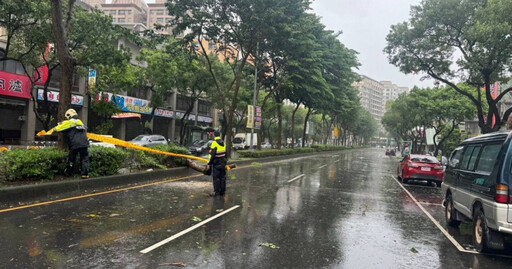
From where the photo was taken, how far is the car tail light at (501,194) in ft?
16.6

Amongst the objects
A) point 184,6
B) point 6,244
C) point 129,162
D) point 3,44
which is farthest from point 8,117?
point 6,244

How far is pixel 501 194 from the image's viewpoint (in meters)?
5.11

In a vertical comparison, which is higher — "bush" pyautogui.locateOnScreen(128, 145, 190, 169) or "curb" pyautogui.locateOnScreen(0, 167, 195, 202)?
"bush" pyautogui.locateOnScreen(128, 145, 190, 169)

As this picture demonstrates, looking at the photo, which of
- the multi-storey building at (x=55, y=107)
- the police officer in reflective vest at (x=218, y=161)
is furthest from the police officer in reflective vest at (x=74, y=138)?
the multi-storey building at (x=55, y=107)

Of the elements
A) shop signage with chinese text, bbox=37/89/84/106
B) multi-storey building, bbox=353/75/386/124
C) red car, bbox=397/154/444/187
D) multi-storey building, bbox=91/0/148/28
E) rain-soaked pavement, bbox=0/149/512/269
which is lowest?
rain-soaked pavement, bbox=0/149/512/269

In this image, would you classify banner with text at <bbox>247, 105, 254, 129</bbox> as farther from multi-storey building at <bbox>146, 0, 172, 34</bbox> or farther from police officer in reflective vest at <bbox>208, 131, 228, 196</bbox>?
multi-storey building at <bbox>146, 0, 172, 34</bbox>

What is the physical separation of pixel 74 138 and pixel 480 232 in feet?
30.0

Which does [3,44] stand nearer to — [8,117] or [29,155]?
[8,117]

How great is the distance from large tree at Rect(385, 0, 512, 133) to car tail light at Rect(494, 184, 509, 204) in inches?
488

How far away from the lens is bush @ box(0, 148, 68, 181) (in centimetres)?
821

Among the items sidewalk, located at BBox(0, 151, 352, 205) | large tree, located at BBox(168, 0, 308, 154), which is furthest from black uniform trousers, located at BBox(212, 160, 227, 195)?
large tree, located at BBox(168, 0, 308, 154)

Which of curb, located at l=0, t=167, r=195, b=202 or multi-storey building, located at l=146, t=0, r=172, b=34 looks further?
multi-storey building, located at l=146, t=0, r=172, b=34

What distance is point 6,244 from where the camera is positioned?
5.00 meters

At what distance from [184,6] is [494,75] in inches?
649
